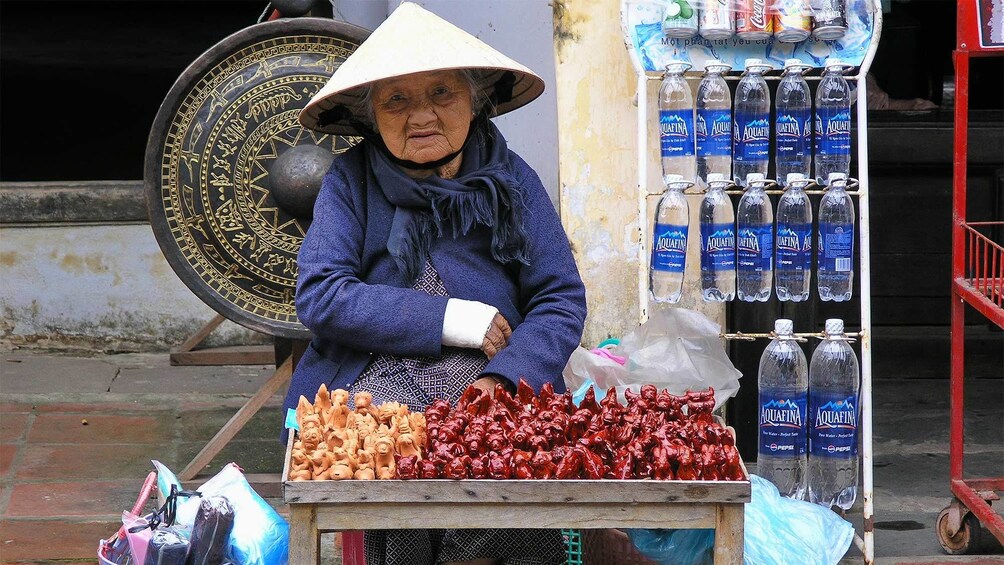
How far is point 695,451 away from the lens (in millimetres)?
2330

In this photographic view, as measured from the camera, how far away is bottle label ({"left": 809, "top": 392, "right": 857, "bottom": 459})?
3.11 meters

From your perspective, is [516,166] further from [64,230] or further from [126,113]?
[126,113]

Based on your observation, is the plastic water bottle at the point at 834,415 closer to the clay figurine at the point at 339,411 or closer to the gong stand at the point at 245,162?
the clay figurine at the point at 339,411

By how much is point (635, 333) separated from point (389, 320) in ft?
3.01

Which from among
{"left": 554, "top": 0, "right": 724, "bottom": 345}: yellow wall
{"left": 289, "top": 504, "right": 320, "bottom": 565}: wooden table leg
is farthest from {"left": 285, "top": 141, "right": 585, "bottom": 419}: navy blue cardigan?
{"left": 554, "top": 0, "right": 724, "bottom": 345}: yellow wall

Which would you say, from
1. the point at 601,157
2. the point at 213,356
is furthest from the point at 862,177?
the point at 213,356

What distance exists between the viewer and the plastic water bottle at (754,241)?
3109mm

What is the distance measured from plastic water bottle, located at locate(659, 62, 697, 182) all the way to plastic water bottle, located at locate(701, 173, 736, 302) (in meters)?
0.11

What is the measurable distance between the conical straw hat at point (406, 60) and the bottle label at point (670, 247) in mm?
503

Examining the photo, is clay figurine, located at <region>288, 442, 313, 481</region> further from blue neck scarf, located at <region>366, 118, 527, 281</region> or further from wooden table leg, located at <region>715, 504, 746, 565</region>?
wooden table leg, located at <region>715, 504, 746, 565</region>

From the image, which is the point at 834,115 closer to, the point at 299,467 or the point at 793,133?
the point at 793,133

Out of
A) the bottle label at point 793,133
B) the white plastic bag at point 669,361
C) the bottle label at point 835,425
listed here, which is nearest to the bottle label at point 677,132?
the bottle label at point 793,133

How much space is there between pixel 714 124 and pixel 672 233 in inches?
11.9

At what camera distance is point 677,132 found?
126 inches
